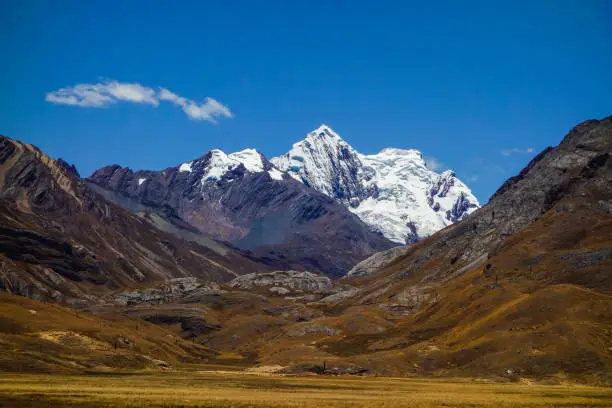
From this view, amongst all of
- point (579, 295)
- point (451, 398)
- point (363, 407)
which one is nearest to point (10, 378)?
point (363, 407)

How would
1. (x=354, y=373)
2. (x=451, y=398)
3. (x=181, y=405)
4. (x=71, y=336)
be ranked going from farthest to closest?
1. (x=354, y=373)
2. (x=71, y=336)
3. (x=451, y=398)
4. (x=181, y=405)

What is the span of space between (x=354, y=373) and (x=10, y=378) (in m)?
92.2

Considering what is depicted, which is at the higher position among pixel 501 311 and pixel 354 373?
pixel 501 311

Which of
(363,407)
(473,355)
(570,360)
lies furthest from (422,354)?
(363,407)

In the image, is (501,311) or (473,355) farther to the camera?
(501,311)

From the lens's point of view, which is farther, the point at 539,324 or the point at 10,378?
the point at 539,324

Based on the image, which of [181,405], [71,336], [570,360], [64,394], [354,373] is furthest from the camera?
[354,373]

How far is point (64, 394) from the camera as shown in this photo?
8169cm

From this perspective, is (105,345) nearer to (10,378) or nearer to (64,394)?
(10,378)

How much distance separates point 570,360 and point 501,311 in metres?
41.2

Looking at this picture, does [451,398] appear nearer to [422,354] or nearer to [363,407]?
[363,407]

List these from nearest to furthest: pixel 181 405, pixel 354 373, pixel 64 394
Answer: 1. pixel 181 405
2. pixel 64 394
3. pixel 354 373

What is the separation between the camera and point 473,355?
535 ft

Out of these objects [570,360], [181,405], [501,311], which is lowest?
[181,405]
